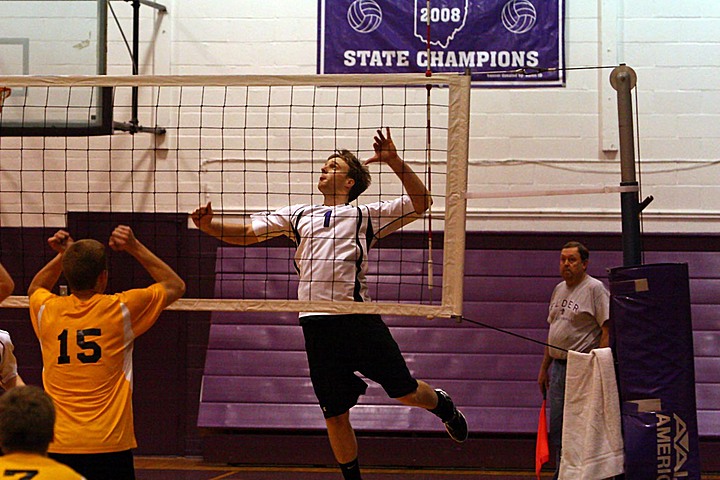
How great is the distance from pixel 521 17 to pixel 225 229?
14.9 feet

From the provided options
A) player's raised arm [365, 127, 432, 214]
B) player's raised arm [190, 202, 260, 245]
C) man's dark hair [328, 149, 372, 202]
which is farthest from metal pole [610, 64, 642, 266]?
player's raised arm [190, 202, 260, 245]

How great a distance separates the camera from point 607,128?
884cm

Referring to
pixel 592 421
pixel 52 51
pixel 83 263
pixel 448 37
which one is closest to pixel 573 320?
pixel 592 421

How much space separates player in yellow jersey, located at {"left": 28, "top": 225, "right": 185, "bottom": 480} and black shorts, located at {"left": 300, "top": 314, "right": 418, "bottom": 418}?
1583mm

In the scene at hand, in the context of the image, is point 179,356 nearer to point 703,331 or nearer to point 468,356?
point 468,356

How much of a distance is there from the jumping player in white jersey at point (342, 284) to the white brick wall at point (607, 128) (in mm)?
3297

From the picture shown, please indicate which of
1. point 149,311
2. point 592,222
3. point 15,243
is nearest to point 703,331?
point 592,222

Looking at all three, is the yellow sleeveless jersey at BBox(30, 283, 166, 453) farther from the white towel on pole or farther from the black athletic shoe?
the white towel on pole

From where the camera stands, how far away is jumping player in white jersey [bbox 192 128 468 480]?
18.2 feet

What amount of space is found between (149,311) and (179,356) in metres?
4.83

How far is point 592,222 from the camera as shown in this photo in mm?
8789

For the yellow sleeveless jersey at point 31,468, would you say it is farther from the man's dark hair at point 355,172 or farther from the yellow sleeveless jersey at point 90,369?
the man's dark hair at point 355,172

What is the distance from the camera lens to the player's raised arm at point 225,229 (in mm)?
5230

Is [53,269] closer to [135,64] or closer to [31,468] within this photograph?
[31,468]
